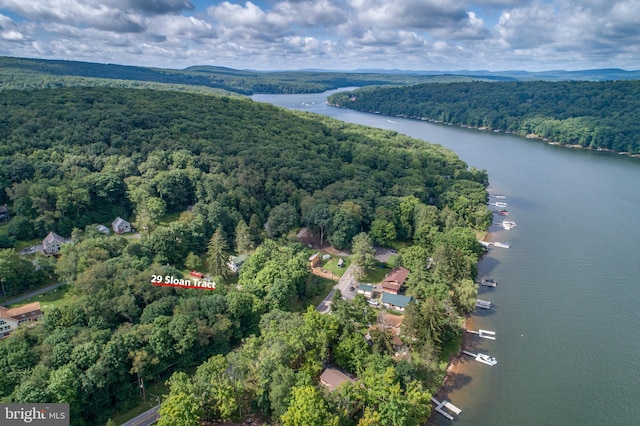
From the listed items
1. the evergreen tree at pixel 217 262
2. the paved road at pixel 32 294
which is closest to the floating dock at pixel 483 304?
the evergreen tree at pixel 217 262

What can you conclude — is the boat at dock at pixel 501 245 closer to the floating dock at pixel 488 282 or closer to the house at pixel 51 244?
the floating dock at pixel 488 282

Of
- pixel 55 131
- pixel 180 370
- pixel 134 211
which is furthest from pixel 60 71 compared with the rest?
pixel 180 370

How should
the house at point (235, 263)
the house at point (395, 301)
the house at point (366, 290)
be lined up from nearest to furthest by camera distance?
the house at point (395, 301) < the house at point (366, 290) < the house at point (235, 263)

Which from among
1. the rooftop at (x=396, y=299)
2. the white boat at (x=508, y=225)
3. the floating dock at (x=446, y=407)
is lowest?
the floating dock at (x=446, y=407)

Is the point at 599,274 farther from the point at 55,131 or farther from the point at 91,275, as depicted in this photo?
the point at 55,131

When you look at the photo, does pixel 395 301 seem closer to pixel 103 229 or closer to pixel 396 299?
pixel 396 299

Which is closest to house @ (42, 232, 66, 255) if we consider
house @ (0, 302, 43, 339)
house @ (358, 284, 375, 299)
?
house @ (0, 302, 43, 339)
